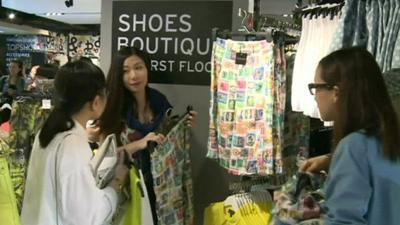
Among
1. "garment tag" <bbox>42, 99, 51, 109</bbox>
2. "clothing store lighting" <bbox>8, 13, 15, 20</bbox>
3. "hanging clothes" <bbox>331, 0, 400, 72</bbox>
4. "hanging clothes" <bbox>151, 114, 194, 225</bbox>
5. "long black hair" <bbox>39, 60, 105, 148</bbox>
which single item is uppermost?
"clothing store lighting" <bbox>8, 13, 15, 20</bbox>

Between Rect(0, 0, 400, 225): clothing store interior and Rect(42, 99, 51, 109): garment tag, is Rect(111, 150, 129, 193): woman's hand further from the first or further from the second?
Rect(42, 99, 51, 109): garment tag

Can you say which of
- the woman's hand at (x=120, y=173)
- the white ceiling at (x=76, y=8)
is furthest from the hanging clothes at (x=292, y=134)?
the white ceiling at (x=76, y=8)

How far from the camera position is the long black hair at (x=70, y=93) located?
2.09m

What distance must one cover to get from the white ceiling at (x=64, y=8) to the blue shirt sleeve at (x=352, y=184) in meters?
8.03

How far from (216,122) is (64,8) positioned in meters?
7.88

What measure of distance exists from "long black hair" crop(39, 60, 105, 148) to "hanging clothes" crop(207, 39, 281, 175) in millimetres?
1061

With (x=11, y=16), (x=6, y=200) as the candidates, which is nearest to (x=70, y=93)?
(x=6, y=200)

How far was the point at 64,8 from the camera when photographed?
10219 millimetres

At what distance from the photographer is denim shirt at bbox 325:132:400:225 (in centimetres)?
160

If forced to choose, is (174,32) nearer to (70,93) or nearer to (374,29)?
(70,93)

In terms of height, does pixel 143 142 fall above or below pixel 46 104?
below

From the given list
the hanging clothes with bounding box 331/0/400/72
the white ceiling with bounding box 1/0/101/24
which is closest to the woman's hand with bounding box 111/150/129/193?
the hanging clothes with bounding box 331/0/400/72

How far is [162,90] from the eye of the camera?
11.9 ft

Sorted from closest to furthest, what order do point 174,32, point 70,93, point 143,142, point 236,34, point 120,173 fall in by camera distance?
point 70,93
point 120,173
point 143,142
point 236,34
point 174,32
